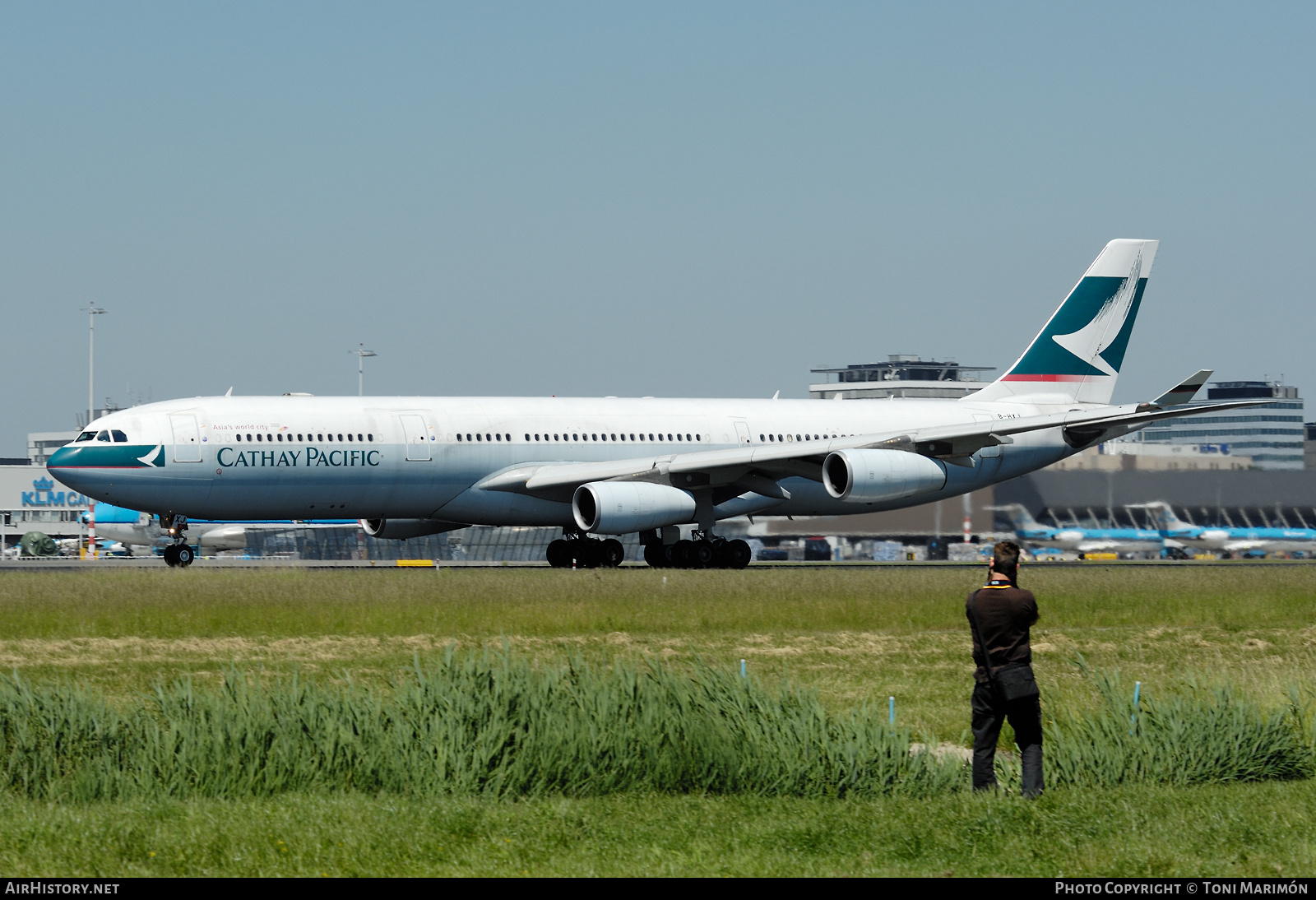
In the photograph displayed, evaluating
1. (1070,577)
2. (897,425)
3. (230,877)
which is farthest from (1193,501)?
(230,877)

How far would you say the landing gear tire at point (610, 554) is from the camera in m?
38.5

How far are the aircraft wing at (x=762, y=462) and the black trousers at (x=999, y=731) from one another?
24.4 m

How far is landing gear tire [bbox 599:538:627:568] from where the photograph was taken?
3853cm

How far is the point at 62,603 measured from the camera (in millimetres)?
24531

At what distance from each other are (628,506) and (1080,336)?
1650 cm

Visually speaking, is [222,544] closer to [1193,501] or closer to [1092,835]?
[1193,501]

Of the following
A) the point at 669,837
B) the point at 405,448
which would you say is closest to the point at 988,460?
the point at 405,448

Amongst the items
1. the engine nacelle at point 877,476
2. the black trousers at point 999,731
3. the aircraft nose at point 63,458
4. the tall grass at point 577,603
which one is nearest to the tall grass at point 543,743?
the black trousers at point 999,731

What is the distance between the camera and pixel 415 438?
3619 cm

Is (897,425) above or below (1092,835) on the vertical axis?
above

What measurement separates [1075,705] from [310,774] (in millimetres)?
7148

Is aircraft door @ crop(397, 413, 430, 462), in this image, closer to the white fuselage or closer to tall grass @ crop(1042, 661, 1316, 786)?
the white fuselage

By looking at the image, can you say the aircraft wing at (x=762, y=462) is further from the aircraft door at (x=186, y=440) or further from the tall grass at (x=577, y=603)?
the aircraft door at (x=186, y=440)

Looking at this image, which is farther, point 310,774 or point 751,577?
point 751,577
